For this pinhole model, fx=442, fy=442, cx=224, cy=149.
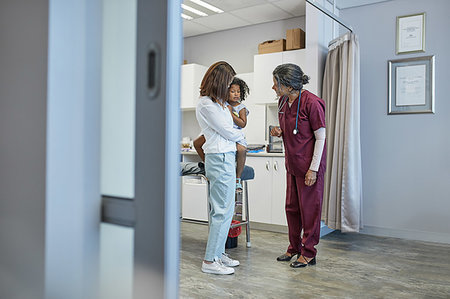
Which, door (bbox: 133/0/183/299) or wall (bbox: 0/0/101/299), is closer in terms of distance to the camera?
door (bbox: 133/0/183/299)

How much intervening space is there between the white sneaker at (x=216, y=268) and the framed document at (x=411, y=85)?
2317 mm

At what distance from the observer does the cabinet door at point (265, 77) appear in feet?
15.2

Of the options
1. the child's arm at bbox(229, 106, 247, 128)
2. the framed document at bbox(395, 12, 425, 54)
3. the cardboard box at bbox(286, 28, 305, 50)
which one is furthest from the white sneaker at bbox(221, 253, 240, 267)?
the framed document at bbox(395, 12, 425, 54)

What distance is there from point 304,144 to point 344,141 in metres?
1.02

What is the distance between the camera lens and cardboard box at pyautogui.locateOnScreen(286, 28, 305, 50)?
448cm

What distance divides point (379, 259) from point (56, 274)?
2.64m

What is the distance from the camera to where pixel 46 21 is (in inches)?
47.9

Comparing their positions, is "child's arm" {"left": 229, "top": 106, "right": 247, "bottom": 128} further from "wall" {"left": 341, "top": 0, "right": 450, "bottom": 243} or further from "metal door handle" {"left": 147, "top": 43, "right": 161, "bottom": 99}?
"metal door handle" {"left": 147, "top": 43, "right": 161, "bottom": 99}

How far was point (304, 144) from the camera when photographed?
2.99 m

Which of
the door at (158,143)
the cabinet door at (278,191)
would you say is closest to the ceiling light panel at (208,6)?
the cabinet door at (278,191)

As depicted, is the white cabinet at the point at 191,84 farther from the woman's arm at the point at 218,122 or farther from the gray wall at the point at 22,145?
the gray wall at the point at 22,145

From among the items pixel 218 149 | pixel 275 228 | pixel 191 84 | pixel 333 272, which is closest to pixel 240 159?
pixel 218 149

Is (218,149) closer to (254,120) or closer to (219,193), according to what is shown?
(219,193)

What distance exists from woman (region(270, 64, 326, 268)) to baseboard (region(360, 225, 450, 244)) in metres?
1.40
